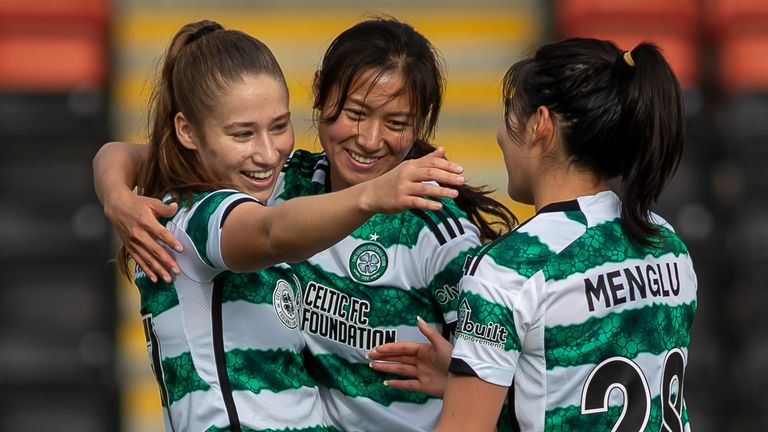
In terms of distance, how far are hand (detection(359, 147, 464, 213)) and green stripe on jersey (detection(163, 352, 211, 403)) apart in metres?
0.58

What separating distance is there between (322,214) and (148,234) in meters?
0.50

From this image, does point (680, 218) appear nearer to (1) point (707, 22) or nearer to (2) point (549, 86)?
(1) point (707, 22)

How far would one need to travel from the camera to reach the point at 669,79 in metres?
2.57

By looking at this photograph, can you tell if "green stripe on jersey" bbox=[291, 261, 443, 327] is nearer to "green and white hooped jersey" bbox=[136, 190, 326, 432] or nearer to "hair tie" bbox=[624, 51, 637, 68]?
"green and white hooped jersey" bbox=[136, 190, 326, 432]

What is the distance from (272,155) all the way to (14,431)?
3.36 metres

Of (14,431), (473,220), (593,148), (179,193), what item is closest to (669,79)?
(593,148)

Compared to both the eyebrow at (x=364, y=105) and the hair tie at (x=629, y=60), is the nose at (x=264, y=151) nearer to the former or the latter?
the eyebrow at (x=364, y=105)

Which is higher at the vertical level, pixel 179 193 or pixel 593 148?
pixel 593 148

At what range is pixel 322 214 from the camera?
2396mm

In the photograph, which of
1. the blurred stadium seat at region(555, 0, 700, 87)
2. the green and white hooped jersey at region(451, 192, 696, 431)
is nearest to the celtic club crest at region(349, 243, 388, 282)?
the green and white hooped jersey at region(451, 192, 696, 431)

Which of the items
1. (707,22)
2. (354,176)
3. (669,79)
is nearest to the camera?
(669,79)

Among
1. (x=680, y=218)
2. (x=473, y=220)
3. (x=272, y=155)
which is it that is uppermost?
(x=272, y=155)

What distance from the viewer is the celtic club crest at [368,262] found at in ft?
10.1

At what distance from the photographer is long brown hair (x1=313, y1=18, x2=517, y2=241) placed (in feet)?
10.4
